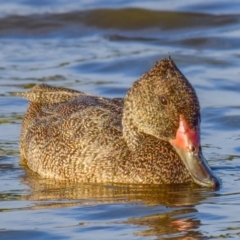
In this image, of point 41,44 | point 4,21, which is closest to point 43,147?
point 41,44

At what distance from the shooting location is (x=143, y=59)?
17.6 meters

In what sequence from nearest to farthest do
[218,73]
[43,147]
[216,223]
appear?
[216,223], [43,147], [218,73]

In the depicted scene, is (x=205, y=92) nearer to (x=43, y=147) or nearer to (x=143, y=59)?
(x=143, y=59)

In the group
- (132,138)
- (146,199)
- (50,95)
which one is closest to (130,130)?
(132,138)

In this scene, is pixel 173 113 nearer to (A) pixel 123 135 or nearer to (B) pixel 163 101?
(B) pixel 163 101

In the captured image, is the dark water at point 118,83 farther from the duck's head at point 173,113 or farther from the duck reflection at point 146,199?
the duck's head at point 173,113

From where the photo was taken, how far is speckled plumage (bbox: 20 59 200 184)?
10.5 m

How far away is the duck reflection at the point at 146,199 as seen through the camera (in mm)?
9234

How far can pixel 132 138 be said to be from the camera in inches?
434

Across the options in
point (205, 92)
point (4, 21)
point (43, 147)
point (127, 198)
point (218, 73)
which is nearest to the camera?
point (127, 198)

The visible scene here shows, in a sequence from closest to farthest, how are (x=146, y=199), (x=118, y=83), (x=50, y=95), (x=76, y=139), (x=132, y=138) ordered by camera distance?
(x=146, y=199) → (x=132, y=138) → (x=76, y=139) → (x=50, y=95) → (x=118, y=83)

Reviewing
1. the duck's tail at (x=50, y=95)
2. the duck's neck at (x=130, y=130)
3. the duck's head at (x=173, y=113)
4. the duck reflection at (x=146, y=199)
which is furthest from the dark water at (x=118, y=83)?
the duck's tail at (x=50, y=95)

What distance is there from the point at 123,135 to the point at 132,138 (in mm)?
155

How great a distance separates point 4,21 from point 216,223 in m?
12.2
